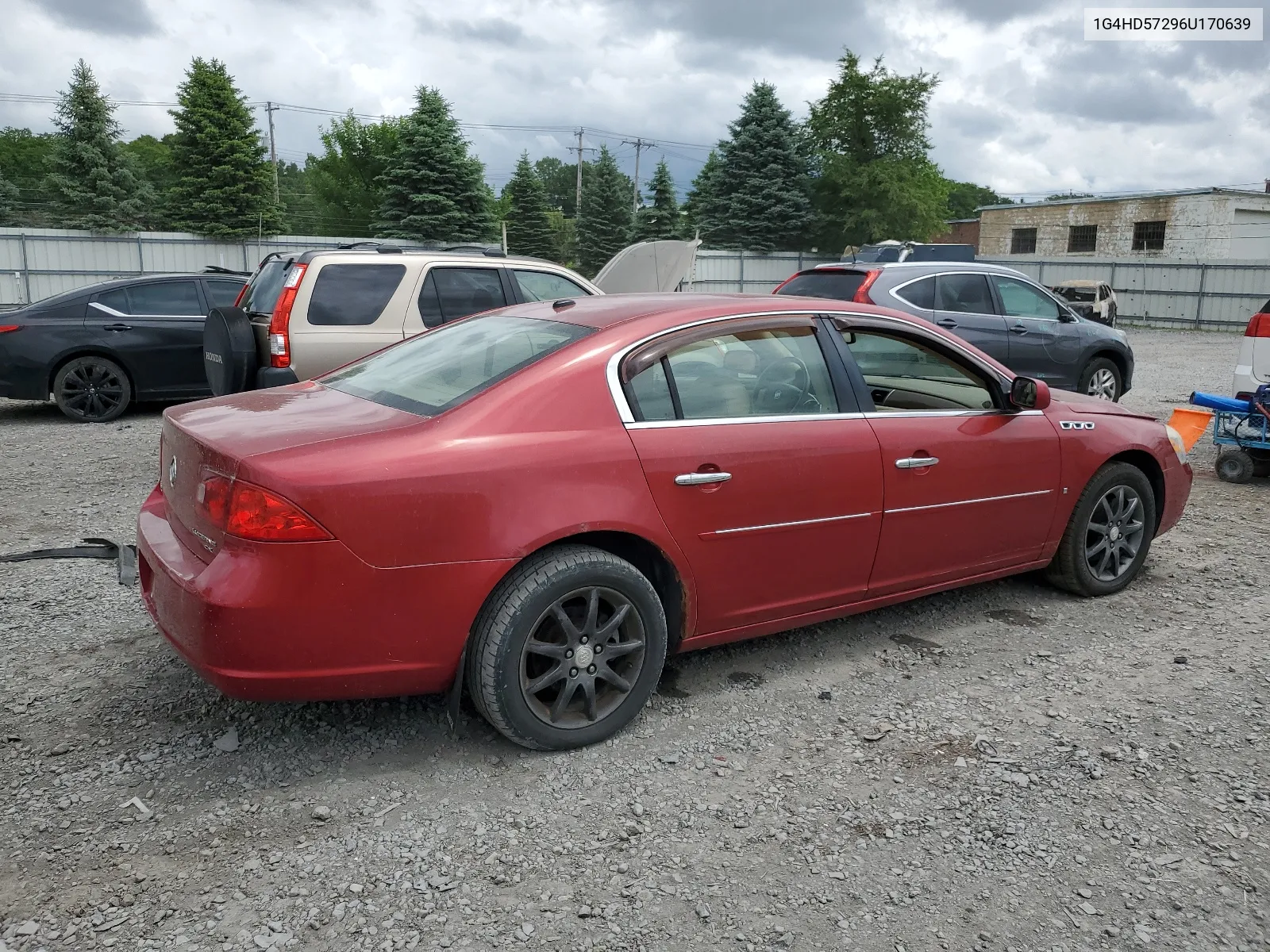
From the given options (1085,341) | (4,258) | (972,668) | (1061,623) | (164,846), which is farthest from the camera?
(4,258)

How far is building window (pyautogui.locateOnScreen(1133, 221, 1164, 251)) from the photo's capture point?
132 feet

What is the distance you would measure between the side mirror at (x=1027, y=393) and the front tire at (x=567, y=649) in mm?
2062

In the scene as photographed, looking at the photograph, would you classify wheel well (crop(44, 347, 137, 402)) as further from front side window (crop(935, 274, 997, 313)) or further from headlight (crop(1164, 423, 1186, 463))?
headlight (crop(1164, 423, 1186, 463))

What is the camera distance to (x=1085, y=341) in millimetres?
10930

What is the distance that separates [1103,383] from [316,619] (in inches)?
409

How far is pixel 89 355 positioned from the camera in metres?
10.2

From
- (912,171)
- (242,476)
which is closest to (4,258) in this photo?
(242,476)

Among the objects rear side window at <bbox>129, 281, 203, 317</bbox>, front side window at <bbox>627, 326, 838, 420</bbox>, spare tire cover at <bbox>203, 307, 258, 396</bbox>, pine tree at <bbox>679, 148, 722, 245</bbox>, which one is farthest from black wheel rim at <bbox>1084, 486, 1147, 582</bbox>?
pine tree at <bbox>679, 148, 722, 245</bbox>

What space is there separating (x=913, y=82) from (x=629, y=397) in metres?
44.7

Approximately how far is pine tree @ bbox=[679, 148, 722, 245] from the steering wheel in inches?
1355

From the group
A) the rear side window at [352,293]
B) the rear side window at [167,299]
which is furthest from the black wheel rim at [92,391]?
the rear side window at [352,293]

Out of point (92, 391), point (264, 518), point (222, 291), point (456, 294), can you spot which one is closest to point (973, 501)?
point (264, 518)

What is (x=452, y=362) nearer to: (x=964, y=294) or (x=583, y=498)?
(x=583, y=498)

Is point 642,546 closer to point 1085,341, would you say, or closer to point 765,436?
point 765,436
